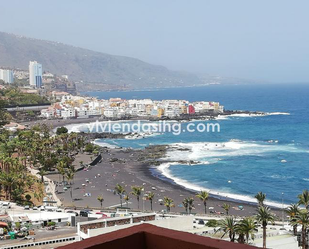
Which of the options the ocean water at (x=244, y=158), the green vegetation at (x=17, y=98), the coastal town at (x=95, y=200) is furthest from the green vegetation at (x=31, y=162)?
the green vegetation at (x=17, y=98)

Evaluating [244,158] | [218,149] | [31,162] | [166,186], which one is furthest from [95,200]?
[218,149]

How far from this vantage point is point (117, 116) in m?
124

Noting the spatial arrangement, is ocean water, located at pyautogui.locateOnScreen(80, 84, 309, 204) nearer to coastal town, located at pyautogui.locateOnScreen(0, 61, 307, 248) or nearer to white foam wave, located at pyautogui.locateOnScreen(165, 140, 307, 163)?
white foam wave, located at pyautogui.locateOnScreen(165, 140, 307, 163)

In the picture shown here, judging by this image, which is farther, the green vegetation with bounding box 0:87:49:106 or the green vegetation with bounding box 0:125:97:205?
the green vegetation with bounding box 0:87:49:106

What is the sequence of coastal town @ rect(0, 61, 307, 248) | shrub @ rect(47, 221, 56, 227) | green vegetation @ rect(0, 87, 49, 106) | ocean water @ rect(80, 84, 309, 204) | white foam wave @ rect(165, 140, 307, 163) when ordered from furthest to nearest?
green vegetation @ rect(0, 87, 49, 106) < white foam wave @ rect(165, 140, 307, 163) < ocean water @ rect(80, 84, 309, 204) < shrub @ rect(47, 221, 56, 227) < coastal town @ rect(0, 61, 307, 248)

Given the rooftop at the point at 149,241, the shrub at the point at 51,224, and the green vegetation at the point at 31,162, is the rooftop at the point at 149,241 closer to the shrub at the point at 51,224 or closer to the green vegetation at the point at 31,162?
the shrub at the point at 51,224

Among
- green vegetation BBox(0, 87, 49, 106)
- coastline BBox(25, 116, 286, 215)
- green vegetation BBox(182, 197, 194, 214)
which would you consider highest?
green vegetation BBox(0, 87, 49, 106)

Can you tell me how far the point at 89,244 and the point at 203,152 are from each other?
64982mm

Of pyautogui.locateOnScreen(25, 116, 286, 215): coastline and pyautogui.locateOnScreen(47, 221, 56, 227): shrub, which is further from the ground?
pyautogui.locateOnScreen(47, 221, 56, 227): shrub

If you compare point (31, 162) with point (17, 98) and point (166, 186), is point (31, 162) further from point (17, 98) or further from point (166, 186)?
point (17, 98)

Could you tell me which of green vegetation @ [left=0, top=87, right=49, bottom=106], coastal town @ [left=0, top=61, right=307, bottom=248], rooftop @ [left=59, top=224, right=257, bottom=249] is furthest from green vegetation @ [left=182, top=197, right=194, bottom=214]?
green vegetation @ [left=0, top=87, right=49, bottom=106]

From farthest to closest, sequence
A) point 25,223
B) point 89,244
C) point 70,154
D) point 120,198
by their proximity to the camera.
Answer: point 70,154 → point 120,198 → point 25,223 → point 89,244

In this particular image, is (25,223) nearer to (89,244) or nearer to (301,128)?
(89,244)

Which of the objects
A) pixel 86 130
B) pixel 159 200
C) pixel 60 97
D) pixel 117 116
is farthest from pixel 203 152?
pixel 60 97
